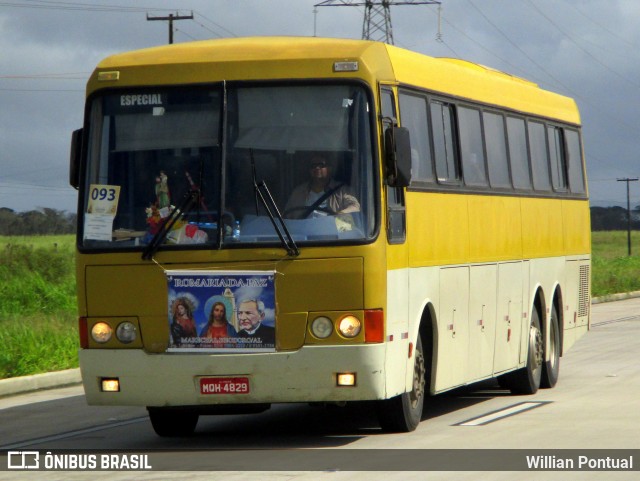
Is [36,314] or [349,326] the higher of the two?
[349,326]

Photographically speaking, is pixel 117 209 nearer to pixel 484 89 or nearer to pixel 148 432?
pixel 148 432

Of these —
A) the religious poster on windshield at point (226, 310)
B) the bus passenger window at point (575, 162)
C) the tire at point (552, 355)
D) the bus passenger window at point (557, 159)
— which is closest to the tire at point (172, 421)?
the religious poster on windshield at point (226, 310)

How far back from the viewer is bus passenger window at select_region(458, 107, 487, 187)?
47.6 ft

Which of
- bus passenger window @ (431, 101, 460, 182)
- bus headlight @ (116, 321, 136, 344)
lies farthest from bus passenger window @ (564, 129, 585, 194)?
bus headlight @ (116, 321, 136, 344)

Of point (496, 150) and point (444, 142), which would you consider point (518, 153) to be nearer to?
point (496, 150)

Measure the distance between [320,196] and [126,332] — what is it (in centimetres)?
192

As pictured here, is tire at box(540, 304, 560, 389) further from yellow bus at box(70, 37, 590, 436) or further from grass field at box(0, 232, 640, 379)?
grass field at box(0, 232, 640, 379)

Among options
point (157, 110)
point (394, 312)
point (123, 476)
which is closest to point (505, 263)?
point (394, 312)

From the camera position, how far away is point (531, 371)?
54.5 feet

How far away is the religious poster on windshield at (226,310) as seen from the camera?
11.4 m

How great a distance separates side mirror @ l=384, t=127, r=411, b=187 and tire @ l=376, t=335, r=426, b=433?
184cm

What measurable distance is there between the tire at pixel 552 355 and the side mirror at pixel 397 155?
618 centimetres

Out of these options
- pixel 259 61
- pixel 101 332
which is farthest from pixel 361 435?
pixel 259 61

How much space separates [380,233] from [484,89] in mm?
4495
